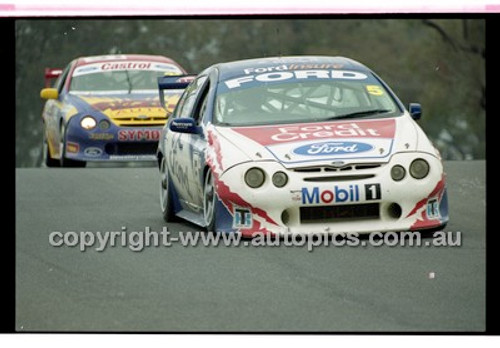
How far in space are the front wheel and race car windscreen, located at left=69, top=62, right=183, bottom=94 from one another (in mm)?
1707

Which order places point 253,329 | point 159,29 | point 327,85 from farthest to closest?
point 327,85 < point 159,29 < point 253,329

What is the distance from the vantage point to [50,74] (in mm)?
10977

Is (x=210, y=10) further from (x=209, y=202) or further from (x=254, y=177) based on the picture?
(x=209, y=202)

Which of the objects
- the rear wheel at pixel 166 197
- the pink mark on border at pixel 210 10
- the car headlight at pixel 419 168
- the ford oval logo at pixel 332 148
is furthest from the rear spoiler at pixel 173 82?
the pink mark on border at pixel 210 10

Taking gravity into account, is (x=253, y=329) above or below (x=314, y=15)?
below

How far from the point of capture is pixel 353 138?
9.07 metres

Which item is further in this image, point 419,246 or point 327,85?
point 327,85

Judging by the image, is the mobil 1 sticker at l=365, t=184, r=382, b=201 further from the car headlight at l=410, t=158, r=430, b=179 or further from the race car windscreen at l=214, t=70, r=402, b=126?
the race car windscreen at l=214, t=70, r=402, b=126

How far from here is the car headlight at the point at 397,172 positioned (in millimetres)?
8961

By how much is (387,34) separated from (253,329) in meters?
2.95
